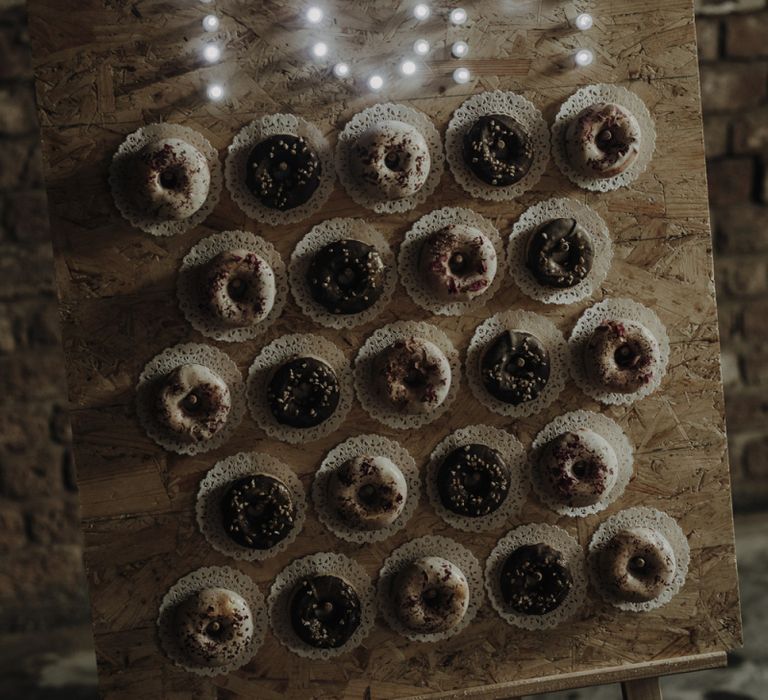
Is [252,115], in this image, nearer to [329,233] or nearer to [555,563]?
[329,233]

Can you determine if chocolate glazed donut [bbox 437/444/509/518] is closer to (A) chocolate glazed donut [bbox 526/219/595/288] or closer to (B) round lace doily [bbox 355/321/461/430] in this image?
(B) round lace doily [bbox 355/321/461/430]

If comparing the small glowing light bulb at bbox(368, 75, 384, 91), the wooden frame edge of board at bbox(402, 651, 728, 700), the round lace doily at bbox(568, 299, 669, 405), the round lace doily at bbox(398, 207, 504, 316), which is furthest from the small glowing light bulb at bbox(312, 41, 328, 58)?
the wooden frame edge of board at bbox(402, 651, 728, 700)

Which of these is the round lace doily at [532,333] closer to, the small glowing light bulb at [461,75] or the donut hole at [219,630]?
the small glowing light bulb at [461,75]

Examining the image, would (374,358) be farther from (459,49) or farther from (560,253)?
(459,49)

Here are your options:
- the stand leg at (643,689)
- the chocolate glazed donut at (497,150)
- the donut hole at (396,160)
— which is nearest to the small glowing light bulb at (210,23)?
the donut hole at (396,160)

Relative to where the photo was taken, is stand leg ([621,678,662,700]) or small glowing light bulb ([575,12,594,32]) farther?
stand leg ([621,678,662,700])

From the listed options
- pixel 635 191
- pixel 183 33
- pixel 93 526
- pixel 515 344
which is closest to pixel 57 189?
pixel 183 33
